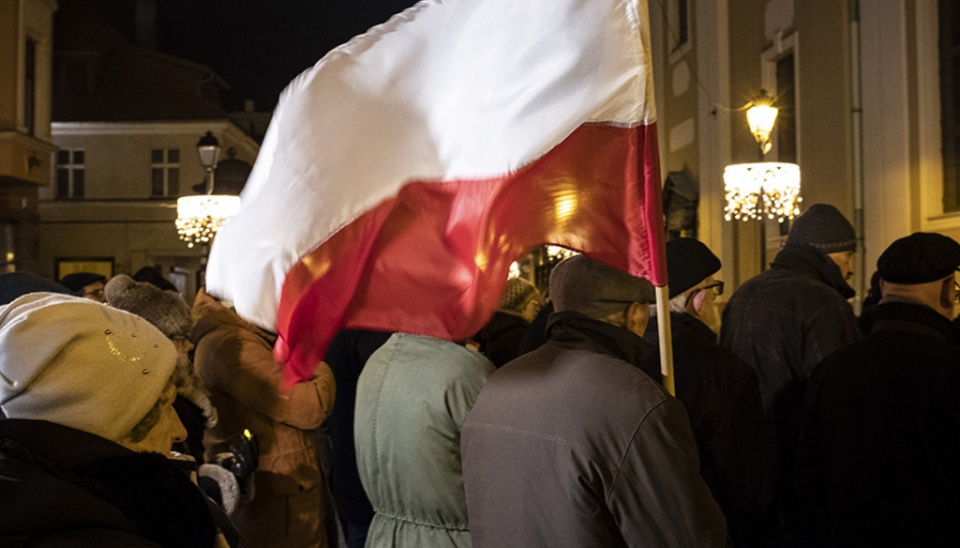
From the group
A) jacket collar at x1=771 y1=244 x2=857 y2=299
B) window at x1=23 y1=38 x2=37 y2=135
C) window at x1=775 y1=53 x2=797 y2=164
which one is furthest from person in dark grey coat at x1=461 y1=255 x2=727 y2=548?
window at x1=23 y1=38 x2=37 y2=135

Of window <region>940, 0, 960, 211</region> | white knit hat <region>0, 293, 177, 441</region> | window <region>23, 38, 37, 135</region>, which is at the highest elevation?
window <region>23, 38, 37, 135</region>

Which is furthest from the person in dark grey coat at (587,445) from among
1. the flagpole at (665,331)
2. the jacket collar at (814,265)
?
the jacket collar at (814,265)

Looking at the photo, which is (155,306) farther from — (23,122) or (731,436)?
(23,122)

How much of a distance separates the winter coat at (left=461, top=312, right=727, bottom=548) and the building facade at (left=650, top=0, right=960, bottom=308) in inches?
338

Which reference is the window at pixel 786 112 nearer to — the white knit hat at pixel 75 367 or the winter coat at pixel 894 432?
the winter coat at pixel 894 432

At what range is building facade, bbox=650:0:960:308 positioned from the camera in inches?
443

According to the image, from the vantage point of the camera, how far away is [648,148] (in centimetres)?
313

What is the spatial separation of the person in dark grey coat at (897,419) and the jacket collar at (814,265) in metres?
1.24

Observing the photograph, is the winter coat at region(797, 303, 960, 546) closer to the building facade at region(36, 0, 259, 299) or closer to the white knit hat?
the white knit hat

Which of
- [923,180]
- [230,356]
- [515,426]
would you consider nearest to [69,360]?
[515,426]

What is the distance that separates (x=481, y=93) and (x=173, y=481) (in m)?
1.38

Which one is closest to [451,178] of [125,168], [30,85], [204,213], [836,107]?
[836,107]

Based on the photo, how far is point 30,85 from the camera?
25453 millimetres

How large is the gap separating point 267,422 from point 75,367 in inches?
117
